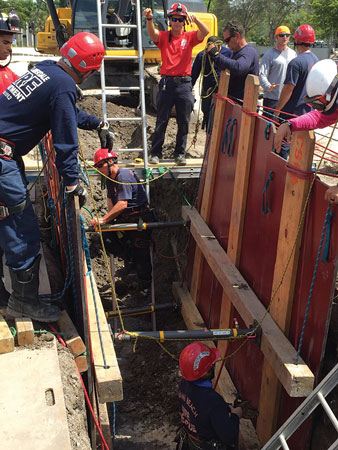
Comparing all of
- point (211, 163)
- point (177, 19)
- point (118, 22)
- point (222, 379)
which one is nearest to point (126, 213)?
point (211, 163)

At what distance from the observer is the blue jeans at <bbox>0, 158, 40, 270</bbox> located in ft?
13.6

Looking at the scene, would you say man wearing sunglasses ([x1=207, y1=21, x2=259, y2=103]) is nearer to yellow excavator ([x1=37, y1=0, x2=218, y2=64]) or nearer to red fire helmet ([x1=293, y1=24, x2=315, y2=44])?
red fire helmet ([x1=293, y1=24, x2=315, y2=44])

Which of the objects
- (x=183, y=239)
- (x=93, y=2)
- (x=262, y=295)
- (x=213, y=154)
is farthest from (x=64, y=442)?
(x=93, y=2)

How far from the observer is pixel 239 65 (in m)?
6.76

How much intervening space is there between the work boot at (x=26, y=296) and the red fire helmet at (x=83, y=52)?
5.32 feet

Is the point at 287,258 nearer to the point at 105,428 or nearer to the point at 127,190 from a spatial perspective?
the point at 105,428

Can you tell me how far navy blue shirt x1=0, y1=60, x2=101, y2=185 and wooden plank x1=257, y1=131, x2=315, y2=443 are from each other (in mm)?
1690

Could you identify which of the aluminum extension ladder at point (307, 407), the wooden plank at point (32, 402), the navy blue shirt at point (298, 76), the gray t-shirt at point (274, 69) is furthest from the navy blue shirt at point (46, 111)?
the gray t-shirt at point (274, 69)

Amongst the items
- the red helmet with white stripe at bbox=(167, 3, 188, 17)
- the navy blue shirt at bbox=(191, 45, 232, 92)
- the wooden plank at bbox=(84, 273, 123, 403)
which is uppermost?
the red helmet with white stripe at bbox=(167, 3, 188, 17)

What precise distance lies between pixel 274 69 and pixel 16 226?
5.24 metres

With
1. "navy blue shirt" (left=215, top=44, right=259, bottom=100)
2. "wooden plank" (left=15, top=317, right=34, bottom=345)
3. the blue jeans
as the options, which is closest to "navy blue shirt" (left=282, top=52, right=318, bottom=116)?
"navy blue shirt" (left=215, top=44, right=259, bottom=100)

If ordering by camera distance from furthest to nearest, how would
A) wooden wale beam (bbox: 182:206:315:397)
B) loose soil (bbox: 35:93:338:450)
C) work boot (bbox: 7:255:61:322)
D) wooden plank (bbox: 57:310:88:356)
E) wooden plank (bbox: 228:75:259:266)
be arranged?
1. loose soil (bbox: 35:93:338:450)
2. wooden plank (bbox: 228:75:259:266)
3. work boot (bbox: 7:255:61:322)
4. wooden plank (bbox: 57:310:88:356)
5. wooden wale beam (bbox: 182:206:315:397)

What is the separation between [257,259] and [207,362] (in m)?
1.25

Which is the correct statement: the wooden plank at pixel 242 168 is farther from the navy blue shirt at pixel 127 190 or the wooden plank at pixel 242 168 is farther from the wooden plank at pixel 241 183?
the navy blue shirt at pixel 127 190
